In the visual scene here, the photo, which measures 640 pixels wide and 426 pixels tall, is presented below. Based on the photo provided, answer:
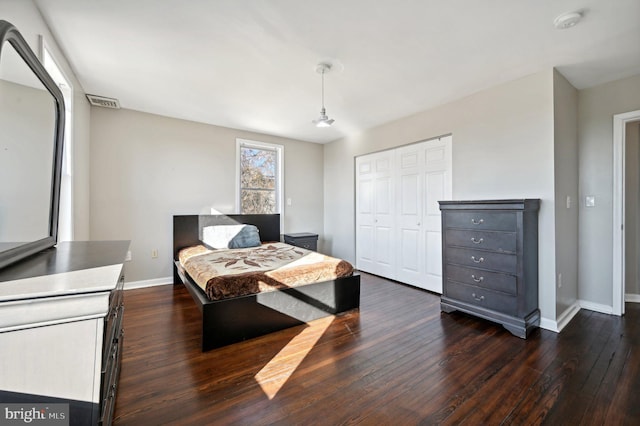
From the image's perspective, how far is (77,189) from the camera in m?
2.90

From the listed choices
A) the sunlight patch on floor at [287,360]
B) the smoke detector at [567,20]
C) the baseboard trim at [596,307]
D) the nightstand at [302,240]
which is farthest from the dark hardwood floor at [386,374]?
the smoke detector at [567,20]

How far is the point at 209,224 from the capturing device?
4223 mm

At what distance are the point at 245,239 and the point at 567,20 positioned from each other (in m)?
3.98

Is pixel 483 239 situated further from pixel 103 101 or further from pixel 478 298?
pixel 103 101

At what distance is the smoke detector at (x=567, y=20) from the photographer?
188 centimetres

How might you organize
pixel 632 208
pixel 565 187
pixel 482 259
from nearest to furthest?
pixel 482 259 → pixel 565 187 → pixel 632 208

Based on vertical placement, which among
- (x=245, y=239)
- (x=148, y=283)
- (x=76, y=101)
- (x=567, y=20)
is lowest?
(x=148, y=283)

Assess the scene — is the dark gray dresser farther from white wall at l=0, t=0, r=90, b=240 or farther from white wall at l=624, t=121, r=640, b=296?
white wall at l=0, t=0, r=90, b=240

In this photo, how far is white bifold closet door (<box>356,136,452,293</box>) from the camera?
11.9ft

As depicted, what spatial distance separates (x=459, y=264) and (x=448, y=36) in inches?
83.8

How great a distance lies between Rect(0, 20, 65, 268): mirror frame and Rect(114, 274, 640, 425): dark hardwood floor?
3.39 feet

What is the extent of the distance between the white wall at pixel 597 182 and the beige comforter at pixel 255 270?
2692 mm

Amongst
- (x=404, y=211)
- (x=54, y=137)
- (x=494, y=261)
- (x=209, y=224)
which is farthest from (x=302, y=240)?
(x=54, y=137)

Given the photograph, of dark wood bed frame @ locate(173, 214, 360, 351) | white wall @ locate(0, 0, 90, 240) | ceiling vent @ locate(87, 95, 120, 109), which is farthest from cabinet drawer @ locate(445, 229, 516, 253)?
ceiling vent @ locate(87, 95, 120, 109)
